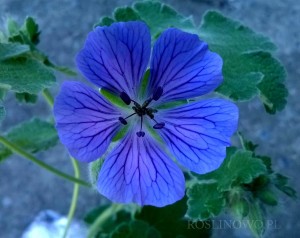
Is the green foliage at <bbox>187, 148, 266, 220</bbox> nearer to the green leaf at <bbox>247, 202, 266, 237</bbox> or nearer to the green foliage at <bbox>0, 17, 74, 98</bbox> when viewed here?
the green leaf at <bbox>247, 202, 266, 237</bbox>

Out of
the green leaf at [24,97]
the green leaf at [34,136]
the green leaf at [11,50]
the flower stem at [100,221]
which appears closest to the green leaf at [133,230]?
the flower stem at [100,221]

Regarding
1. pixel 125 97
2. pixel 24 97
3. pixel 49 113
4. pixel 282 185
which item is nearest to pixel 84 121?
pixel 125 97

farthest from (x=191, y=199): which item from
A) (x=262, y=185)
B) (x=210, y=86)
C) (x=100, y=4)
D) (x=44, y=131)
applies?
(x=100, y=4)

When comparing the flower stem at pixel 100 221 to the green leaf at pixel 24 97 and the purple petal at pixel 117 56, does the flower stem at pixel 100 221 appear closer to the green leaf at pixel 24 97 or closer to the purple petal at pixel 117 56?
the green leaf at pixel 24 97

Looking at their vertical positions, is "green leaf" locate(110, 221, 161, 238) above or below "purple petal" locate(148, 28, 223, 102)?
below

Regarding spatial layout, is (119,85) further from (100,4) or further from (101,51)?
(100,4)

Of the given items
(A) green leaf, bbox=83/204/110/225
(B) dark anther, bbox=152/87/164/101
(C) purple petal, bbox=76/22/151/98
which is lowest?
(A) green leaf, bbox=83/204/110/225

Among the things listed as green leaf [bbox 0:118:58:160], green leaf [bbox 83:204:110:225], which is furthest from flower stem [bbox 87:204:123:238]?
green leaf [bbox 0:118:58:160]

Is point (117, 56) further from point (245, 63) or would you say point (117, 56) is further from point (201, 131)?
point (245, 63)
